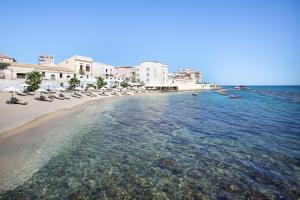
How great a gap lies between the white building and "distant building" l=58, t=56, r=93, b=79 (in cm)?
3730

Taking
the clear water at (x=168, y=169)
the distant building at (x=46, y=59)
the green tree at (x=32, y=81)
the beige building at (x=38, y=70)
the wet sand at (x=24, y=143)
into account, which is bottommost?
the clear water at (x=168, y=169)

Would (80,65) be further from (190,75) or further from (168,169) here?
(190,75)

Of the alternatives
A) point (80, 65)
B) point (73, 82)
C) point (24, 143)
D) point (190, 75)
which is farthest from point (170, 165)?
point (190, 75)

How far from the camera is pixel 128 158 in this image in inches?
406

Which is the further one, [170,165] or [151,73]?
[151,73]

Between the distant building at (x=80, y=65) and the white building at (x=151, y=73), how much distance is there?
37297 mm

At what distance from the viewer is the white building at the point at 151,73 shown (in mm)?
100000

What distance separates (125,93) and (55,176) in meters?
57.5

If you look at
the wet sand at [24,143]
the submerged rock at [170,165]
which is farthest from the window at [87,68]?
the submerged rock at [170,165]

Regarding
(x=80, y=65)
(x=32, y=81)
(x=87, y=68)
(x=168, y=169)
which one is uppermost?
(x=80, y=65)

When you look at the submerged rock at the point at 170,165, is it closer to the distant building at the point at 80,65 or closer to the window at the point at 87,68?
the distant building at the point at 80,65

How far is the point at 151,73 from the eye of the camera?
100562 mm

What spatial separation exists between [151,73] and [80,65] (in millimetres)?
43475

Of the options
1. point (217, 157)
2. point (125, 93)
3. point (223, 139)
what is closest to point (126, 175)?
point (217, 157)
